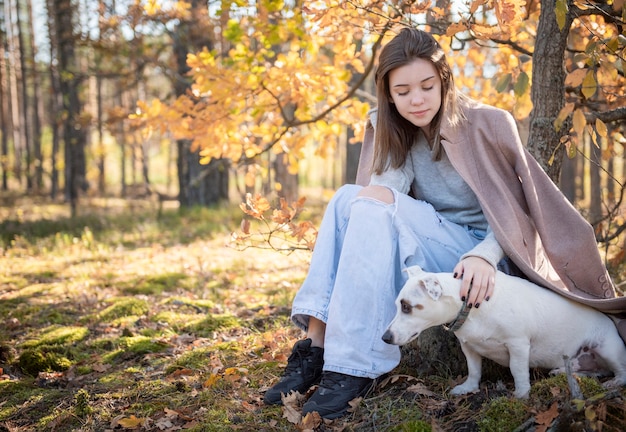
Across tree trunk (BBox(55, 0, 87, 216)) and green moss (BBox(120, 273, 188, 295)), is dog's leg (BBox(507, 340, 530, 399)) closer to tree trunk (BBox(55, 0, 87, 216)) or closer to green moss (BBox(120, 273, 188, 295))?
green moss (BBox(120, 273, 188, 295))

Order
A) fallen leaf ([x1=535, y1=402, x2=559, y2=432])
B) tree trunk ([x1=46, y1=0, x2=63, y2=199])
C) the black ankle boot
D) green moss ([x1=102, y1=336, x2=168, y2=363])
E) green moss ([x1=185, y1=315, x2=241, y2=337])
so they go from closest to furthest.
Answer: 1. fallen leaf ([x1=535, y1=402, x2=559, y2=432])
2. the black ankle boot
3. green moss ([x1=102, y1=336, x2=168, y2=363])
4. green moss ([x1=185, y1=315, x2=241, y2=337])
5. tree trunk ([x1=46, y1=0, x2=63, y2=199])

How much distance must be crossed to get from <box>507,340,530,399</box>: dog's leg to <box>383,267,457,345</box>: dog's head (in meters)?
0.31

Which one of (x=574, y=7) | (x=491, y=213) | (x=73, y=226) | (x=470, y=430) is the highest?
(x=574, y=7)

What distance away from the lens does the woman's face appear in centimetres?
269

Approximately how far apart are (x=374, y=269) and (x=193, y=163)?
8970mm

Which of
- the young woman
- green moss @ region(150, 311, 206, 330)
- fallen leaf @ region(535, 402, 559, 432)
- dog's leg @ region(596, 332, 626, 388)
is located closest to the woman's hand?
the young woman

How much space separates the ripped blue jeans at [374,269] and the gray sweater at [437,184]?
0.70ft

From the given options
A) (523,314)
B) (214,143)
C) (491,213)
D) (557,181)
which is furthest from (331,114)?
(523,314)

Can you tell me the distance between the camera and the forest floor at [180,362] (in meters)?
2.45

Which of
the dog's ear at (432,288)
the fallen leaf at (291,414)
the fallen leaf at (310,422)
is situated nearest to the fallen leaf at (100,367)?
the fallen leaf at (291,414)

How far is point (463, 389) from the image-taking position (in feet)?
8.71

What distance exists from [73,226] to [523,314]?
27.4 feet

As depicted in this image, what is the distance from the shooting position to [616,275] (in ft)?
14.7

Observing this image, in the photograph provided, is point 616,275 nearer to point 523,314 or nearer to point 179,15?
point 523,314
